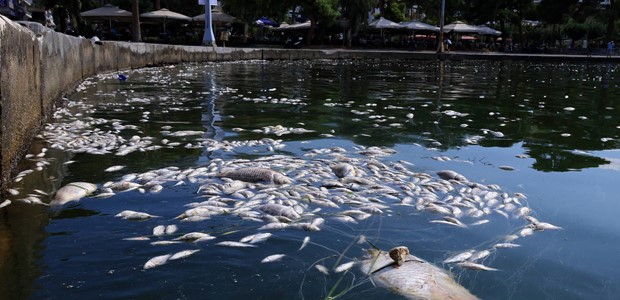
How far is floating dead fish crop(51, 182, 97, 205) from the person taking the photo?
3.74 metres

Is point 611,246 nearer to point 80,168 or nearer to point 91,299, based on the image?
point 91,299

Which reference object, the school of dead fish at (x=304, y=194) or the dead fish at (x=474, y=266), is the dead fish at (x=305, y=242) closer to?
the school of dead fish at (x=304, y=194)

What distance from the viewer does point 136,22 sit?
2958 cm

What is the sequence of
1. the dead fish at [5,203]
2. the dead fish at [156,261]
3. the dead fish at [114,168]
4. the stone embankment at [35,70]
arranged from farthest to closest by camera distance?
the dead fish at [114,168]
the stone embankment at [35,70]
the dead fish at [5,203]
the dead fish at [156,261]

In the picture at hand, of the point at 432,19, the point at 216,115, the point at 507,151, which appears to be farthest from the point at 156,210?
the point at 432,19

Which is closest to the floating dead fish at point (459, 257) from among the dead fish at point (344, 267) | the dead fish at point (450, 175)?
the dead fish at point (344, 267)

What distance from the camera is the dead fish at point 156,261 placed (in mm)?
2726

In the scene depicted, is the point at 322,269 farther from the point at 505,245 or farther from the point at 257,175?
the point at 257,175

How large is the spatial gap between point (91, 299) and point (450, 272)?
1758mm

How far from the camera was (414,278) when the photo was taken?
2590mm

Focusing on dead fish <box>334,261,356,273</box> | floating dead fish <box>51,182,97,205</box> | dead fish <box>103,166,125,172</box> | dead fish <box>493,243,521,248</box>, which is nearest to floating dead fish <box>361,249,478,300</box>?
dead fish <box>334,261,356,273</box>

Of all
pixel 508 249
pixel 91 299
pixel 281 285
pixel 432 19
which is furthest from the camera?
pixel 432 19

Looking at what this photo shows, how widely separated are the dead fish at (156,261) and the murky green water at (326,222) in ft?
0.11

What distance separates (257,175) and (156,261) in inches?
62.3
